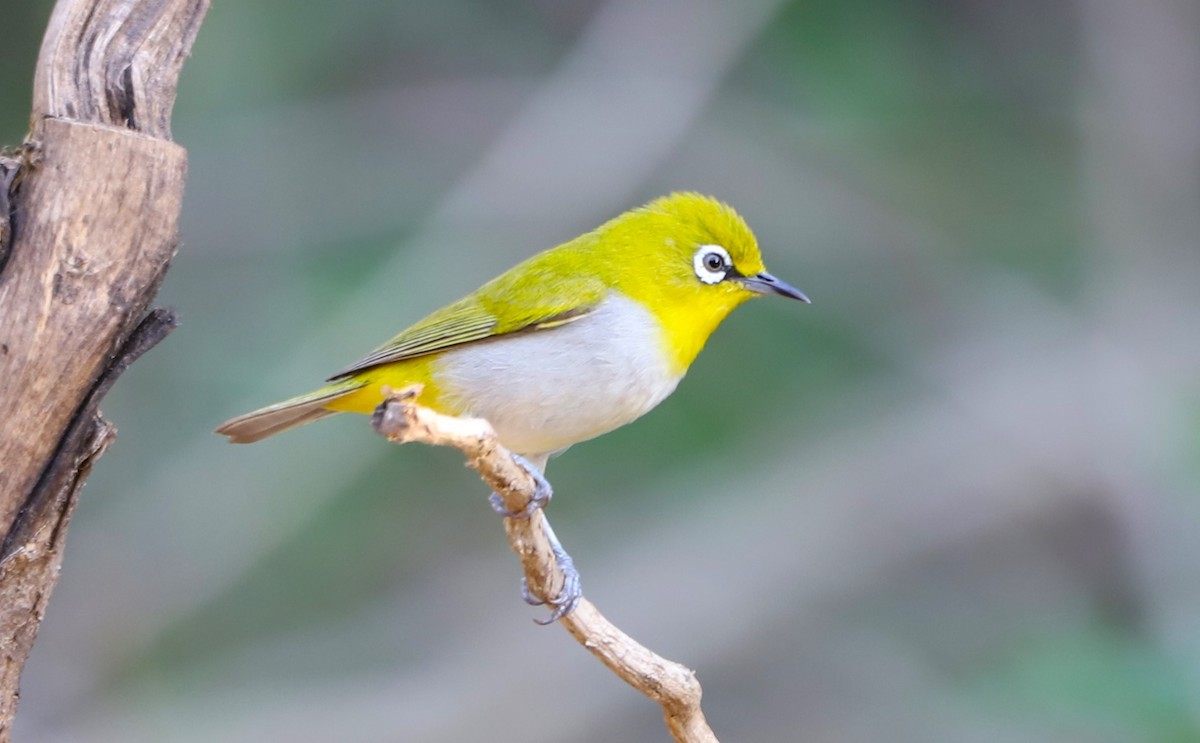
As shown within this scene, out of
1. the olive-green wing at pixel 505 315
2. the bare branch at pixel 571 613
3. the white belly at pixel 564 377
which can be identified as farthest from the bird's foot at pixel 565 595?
the olive-green wing at pixel 505 315

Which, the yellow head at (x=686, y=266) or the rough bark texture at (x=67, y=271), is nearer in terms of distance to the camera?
the rough bark texture at (x=67, y=271)

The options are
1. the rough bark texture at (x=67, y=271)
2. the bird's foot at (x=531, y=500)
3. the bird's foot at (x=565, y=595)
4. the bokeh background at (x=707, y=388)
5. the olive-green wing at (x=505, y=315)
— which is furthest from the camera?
the bokeh background at (x=707, y=388)

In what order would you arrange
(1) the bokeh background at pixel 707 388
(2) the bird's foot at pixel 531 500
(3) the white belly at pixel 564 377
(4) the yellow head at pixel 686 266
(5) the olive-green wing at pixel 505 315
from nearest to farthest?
(2) the bird's foot at pixel 531 500, (3) the white belly at pixel 564 377, (5) the olive-green wing at pixel 505 315, (4) the yellow head at pixel 686 266, (1) the bokeh background at pixel 707 388

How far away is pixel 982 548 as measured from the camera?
10.5 metres

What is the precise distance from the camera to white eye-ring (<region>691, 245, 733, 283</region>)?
479 cm

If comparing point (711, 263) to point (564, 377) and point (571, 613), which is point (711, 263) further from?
point (571, 613)

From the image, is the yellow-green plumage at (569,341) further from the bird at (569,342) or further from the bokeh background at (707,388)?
the bokeh background at (707,388)

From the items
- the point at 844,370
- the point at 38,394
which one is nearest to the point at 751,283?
the point at 38,394

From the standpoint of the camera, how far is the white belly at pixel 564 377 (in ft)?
14.4

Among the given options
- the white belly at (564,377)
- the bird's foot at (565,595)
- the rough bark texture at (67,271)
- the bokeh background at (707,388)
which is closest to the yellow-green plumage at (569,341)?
the white belly at (564,377)

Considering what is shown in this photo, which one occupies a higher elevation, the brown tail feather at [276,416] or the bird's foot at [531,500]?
the bird's foot at [531,500]

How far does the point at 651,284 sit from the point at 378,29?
264 inches

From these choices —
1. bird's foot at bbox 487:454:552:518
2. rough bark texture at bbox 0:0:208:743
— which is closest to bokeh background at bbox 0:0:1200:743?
bird's foot at bbox 487:454:552:518

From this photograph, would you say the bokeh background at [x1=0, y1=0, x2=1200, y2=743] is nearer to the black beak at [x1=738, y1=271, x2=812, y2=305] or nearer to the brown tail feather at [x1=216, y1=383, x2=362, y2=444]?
the brown tail feather at [x1=216, y1=383, x2=362, y2=444]
